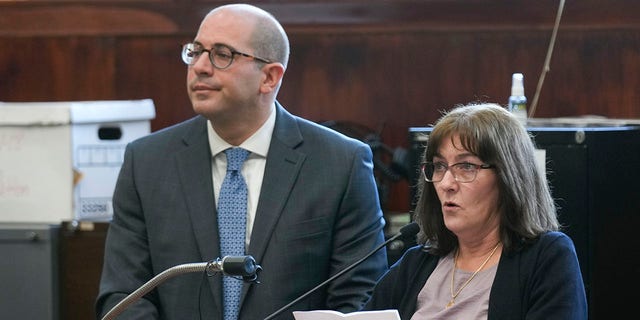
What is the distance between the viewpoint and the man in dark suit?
2.81m

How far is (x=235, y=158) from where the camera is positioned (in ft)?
9.52

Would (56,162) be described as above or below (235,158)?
below

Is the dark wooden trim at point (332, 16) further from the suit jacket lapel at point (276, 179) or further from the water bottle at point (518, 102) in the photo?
the suit jacket lapel at point (276, 179)

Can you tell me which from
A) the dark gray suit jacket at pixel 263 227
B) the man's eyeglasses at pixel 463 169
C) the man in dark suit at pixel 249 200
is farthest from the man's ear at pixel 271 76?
the man's eyeglasses at pixel 463 169

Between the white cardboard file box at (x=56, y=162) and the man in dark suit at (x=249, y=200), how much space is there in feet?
3.07

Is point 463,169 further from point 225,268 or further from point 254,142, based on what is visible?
point 254,142

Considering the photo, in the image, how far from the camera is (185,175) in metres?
2.89

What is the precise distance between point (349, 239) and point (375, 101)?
4.63 feet

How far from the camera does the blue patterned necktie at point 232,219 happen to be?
9.23 ft

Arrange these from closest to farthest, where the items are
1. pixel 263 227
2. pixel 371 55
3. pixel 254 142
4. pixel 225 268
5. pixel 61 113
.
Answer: pixel 225 268 < pixel 263 227 < pixel 254 142 < pixel 61 113 < pixel 371 55

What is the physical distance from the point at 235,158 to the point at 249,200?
12 cm

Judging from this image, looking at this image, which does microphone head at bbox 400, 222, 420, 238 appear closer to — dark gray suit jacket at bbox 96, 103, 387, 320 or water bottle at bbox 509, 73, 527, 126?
dark gray suit jacket at bbox 96, 103, 387, 320

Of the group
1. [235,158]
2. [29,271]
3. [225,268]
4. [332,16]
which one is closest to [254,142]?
[235,158]

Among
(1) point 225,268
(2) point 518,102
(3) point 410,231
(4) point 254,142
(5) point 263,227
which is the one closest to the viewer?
(1) point 225,268
